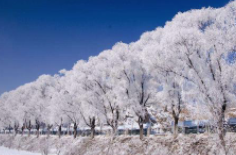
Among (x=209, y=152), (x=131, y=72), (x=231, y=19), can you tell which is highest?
(x=231, y=19)

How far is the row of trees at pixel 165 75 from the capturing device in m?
16.6

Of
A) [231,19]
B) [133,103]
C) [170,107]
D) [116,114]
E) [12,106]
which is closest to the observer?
[231,19]

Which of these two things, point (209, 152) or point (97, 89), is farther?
point (97, 89)

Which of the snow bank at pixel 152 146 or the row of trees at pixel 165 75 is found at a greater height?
the row of trees at pixel 165 75

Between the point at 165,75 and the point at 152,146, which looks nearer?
the point at 165,75

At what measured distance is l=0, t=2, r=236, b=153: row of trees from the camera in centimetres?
1658

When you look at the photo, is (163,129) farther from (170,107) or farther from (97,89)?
(97,89)

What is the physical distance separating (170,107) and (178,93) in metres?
1.77

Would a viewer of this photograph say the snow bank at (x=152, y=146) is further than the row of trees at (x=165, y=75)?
Yes

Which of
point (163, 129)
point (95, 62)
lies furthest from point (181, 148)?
point (95, 62)

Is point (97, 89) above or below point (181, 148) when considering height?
above

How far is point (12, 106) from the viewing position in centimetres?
6525

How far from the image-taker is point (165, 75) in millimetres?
22281

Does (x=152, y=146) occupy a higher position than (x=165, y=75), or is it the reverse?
(x=165, y=75)
